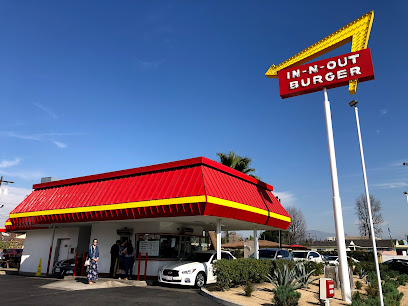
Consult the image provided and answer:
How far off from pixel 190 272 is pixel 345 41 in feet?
40.0

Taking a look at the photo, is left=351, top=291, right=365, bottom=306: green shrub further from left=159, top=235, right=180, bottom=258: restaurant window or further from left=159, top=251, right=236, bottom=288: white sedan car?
left=159, top=235, right=180, bottom=258: restaurant window

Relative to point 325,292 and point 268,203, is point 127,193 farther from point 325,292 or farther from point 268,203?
point 325,292

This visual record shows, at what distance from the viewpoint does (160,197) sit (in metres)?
13.3

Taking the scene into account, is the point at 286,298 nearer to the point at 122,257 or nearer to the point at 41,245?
the point at 122,257

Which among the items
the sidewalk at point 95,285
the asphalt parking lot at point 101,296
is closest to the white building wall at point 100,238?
the sidewalk at point 95,285

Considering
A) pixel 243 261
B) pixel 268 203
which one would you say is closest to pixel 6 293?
pixel 243 261

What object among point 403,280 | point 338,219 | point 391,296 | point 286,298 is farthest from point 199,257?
point 403,280

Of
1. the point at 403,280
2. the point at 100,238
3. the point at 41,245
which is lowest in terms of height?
the point at 403,280

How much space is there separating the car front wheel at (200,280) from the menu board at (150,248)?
3.45 meters

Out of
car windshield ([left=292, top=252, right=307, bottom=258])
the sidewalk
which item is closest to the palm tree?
car windshield ([left=292, top=252, right=307, bottom=258])

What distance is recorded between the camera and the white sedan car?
1291 centimetres

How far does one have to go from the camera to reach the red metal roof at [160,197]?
12.6 meters

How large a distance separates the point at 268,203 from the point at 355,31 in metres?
9.85

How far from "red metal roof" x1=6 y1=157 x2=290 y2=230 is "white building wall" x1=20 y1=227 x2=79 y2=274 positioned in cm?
263
